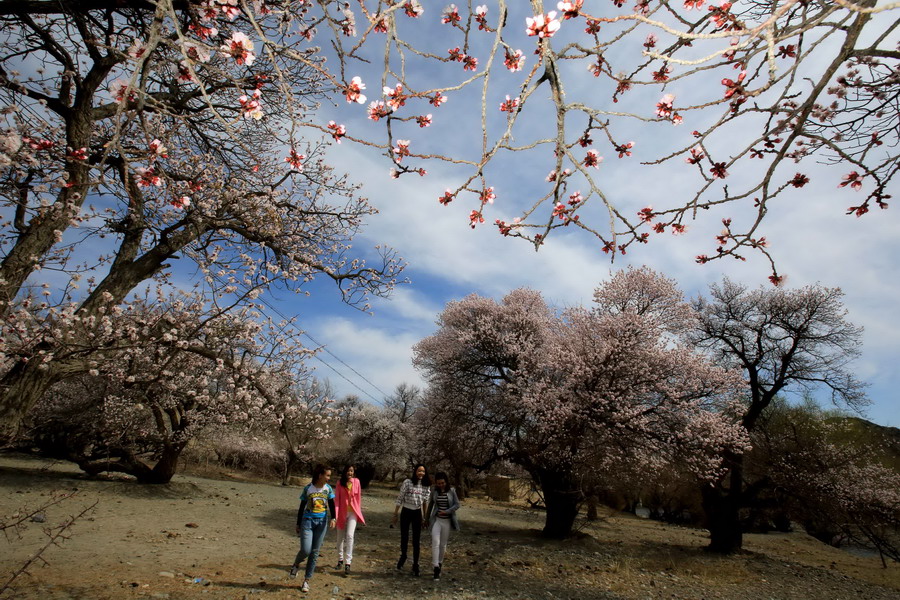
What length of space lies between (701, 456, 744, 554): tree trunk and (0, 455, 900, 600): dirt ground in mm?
560

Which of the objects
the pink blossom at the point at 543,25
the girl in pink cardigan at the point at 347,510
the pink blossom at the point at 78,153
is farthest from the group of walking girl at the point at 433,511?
the pink blossom at the point at 543,25

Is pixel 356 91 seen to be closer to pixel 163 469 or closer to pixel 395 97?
pixel 395 97

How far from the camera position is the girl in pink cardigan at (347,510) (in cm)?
688

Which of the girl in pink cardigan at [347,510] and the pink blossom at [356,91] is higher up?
the pink blossom at [356,91]

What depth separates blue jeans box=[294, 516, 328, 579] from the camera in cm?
577

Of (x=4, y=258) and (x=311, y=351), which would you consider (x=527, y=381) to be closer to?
(x=311, y=351)

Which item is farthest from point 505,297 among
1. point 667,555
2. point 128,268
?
point 128,268

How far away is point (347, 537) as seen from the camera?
6.98 m

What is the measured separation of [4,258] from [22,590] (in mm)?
3556

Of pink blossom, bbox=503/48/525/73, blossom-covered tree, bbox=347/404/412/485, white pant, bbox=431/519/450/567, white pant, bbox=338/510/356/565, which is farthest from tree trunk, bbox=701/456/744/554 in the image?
blossom-covered tree, bbox=347/404/412/485

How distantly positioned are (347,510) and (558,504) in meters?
8.34

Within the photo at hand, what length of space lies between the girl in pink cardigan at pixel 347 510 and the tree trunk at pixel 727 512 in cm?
1111

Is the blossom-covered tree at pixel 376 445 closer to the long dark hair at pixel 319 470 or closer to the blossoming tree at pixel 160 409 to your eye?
the blossoming tree at pixel 160 409

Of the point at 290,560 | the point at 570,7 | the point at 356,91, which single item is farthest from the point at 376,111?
the point at 290,560
